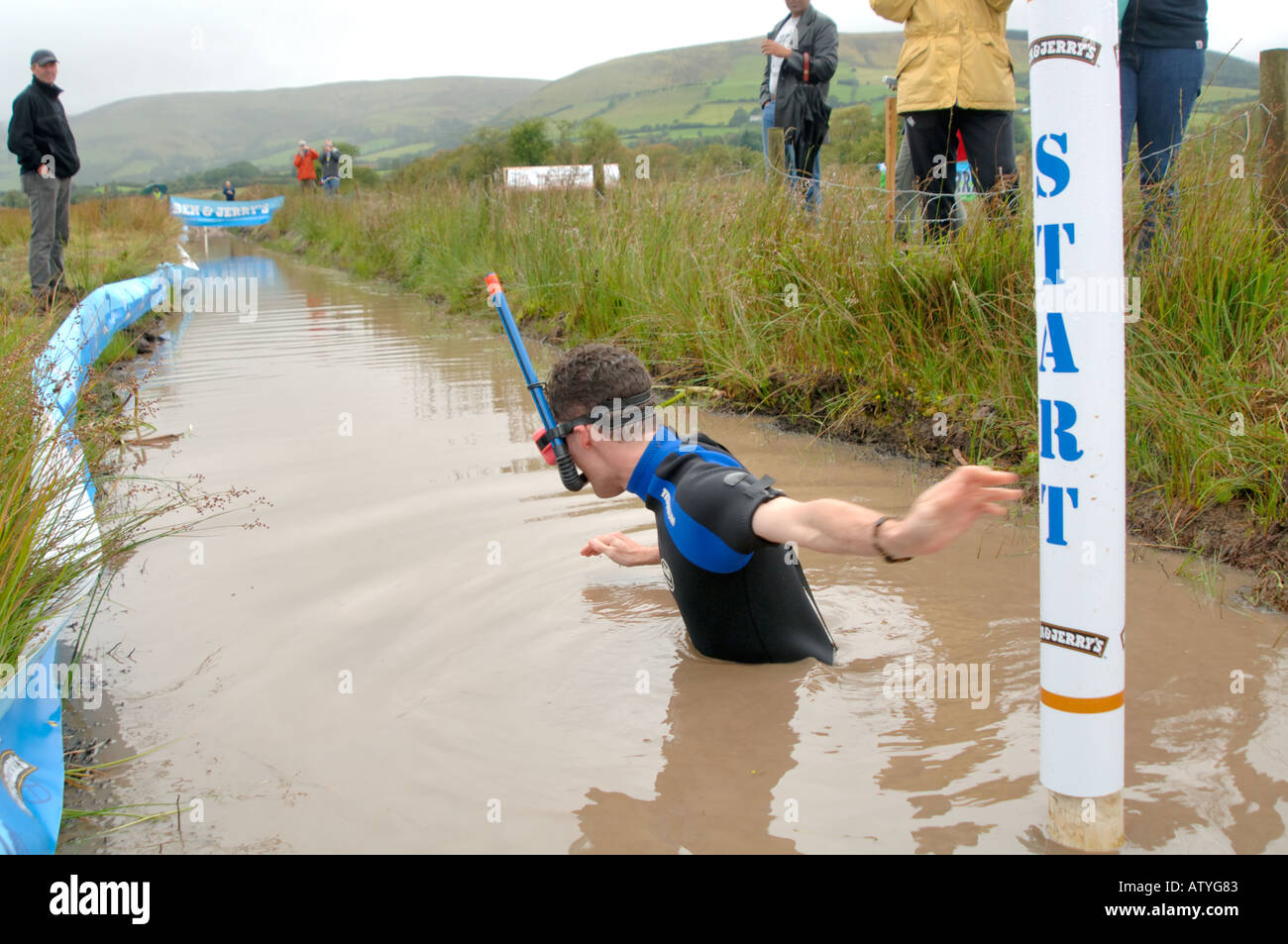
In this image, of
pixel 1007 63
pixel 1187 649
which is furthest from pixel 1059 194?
pixel 1007 63

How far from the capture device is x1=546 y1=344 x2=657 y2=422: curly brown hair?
9.89 ft

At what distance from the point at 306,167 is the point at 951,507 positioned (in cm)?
2790

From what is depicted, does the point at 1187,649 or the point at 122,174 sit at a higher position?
the point at 122,174

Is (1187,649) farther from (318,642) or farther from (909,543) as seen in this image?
(318,642)

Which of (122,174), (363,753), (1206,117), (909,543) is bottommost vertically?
(363,753)

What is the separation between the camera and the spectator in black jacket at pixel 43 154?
29.6 ft

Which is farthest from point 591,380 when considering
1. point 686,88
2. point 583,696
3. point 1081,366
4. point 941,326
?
point 686,88

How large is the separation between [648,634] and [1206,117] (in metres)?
3.77

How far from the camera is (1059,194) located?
5.87 feet

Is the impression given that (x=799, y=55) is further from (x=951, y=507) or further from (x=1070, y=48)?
(x=951, y=507)

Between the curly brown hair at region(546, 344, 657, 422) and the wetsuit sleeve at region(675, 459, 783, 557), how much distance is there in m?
0.40

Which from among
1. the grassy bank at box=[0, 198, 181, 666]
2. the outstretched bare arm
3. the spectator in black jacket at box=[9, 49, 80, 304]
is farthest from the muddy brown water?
the spectator in black jacket at box=[9, 49, 80, 304]

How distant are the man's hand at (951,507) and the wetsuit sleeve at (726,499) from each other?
0.54m

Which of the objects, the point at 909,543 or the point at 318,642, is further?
the point at 318,642
